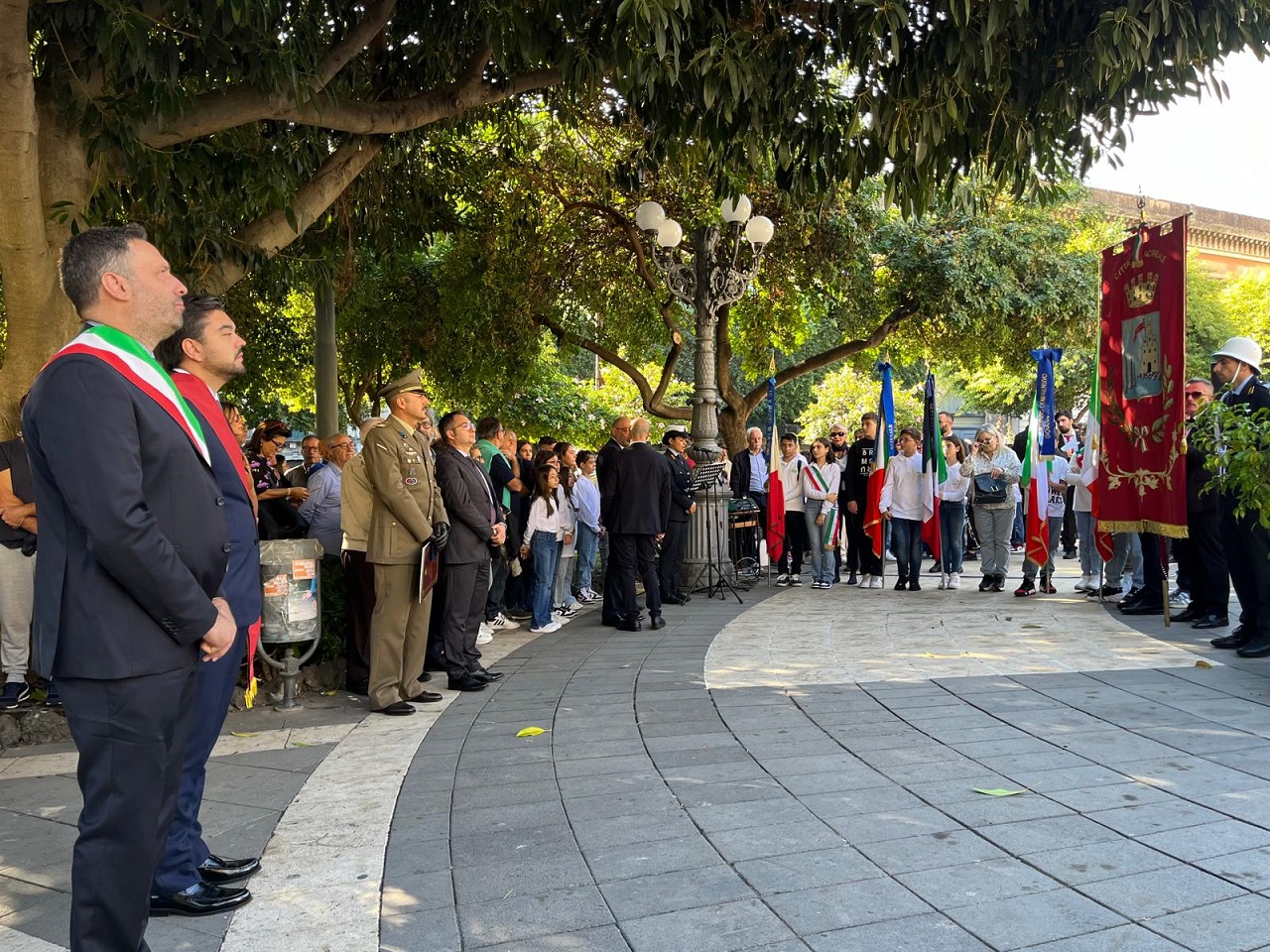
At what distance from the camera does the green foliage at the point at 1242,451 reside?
694cm

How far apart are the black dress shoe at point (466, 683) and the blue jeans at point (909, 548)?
6727 mm

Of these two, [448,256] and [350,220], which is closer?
[350,220]

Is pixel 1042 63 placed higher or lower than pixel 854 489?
higher

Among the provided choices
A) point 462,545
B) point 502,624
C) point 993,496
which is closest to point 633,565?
point 502,624

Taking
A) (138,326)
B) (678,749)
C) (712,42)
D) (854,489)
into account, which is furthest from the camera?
(854,489)

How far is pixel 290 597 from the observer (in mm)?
6656

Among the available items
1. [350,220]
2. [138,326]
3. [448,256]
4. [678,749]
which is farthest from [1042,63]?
[448,256]

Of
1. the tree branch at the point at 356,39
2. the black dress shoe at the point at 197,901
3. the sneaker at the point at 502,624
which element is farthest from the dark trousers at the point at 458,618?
the black dress shoe at the point at 197,901

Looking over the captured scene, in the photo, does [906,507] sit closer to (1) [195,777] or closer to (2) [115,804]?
(1) [195,777]

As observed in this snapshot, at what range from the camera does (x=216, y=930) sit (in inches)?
141

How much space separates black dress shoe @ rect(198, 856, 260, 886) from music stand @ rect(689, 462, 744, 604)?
28.1ft

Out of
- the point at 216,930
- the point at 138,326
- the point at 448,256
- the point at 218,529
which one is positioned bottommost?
the point at 216,930

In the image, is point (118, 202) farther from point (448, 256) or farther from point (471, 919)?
point (448, 256)

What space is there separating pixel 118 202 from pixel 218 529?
5.63m
